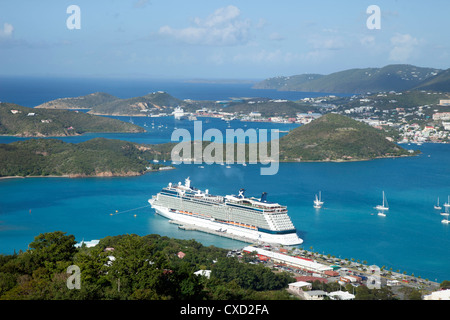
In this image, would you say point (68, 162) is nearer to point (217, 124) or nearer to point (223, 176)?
point (223, 176)

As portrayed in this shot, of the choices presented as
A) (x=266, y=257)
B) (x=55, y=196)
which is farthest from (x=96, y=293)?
(x=55, y=196)

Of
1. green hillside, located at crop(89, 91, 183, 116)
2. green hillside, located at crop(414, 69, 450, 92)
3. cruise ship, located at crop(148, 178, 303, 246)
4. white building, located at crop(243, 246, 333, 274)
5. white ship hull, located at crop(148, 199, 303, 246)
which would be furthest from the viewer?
green hillside, located at crop(414, 69, 450, 92)

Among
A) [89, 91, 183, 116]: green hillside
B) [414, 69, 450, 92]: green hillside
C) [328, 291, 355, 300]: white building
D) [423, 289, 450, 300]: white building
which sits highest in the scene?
[414, 69, 450, 92]: green hillside

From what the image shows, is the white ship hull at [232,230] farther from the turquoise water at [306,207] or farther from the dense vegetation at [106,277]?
the dense vegetation at [106,277]

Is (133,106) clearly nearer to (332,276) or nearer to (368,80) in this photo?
(368,80)

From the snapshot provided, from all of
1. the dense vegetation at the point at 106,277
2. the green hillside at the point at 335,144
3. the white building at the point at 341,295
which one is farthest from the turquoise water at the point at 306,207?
the dense vegetation at the point at 106,277

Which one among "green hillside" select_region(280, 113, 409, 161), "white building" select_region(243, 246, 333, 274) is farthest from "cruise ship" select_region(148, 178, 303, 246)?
"green hillside" select_region(280, 113, 409, 161)

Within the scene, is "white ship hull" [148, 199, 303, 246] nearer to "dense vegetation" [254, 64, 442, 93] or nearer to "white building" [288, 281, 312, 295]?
"white building" [288, 281, 312, 295]
